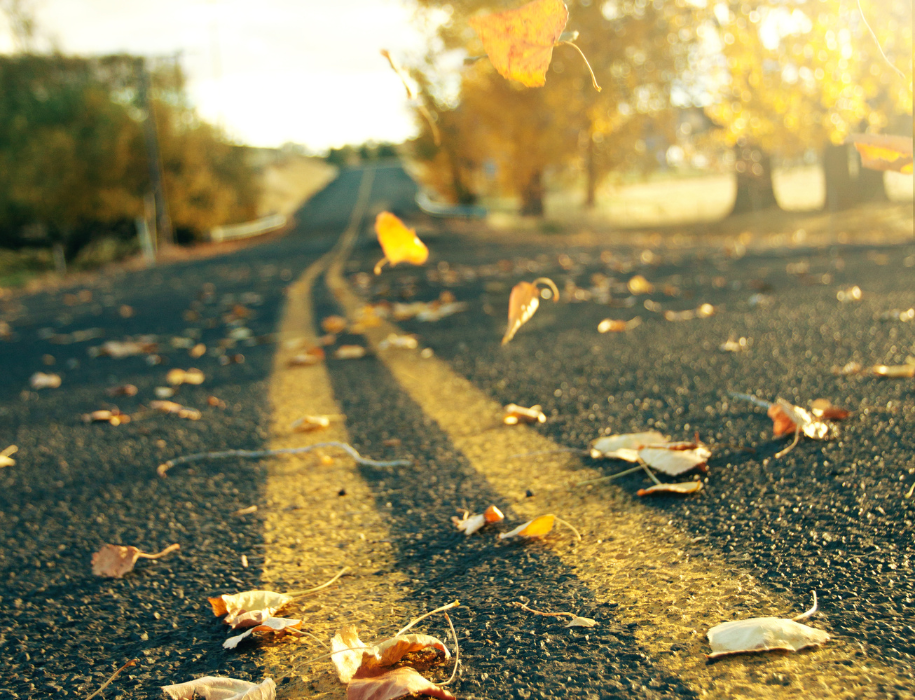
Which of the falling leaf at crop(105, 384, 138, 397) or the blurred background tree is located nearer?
the falling leaf at crop(105, 384, 138, 397)

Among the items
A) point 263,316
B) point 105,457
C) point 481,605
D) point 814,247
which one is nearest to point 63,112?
point 263,316

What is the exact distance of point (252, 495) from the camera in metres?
2.39

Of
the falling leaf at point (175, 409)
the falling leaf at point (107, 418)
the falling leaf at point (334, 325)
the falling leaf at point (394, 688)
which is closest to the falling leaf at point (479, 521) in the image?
the falling leaf at point (394, 688)

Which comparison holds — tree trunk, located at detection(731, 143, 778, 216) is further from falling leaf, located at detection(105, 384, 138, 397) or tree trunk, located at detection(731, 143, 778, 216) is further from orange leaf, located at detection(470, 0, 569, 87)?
orange leaf, located at detection(470, 0, 569, 87)

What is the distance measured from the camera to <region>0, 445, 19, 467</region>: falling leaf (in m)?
2.90

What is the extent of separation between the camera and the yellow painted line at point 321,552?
58.2 inches

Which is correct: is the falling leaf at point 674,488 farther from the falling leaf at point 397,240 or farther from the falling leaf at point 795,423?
the falling leaf at point 397,240

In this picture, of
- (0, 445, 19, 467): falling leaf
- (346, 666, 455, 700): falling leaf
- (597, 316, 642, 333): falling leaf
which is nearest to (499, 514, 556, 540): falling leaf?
(346, 666, 455, 700): falling leaf

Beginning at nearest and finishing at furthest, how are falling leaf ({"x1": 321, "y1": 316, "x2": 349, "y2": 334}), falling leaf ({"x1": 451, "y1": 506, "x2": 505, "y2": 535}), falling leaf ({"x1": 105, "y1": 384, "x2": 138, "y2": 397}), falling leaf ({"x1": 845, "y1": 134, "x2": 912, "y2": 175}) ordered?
falling leaf ({"x1": 451, "y1": 506, "x2": 505, "y2": 535}), falling leaf ({"x1": 845, "y1": 134, "x2": 912, "y2": 175}), falling leaf ({"x1": 105, "y1": 384, "x2": 138, "y2": 397}), falling leaf ({"x1": 321, "y1": 316, "x2": 349, "y2": 334})

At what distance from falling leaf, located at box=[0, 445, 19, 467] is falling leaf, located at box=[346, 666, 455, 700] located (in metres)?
2.22

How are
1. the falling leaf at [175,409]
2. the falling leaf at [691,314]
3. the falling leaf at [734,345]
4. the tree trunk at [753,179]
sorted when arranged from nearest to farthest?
the falling leaf at [175,409] → the falling leaf at [734,345] → the falling leaf at [691,314] → the tree trunk at [753,179]

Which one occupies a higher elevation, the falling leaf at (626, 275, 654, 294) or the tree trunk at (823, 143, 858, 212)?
the tree trunk at (823, 143, 858, 212)

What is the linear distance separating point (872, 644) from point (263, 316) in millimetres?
5865

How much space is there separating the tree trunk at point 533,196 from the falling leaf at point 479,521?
20803 mm
